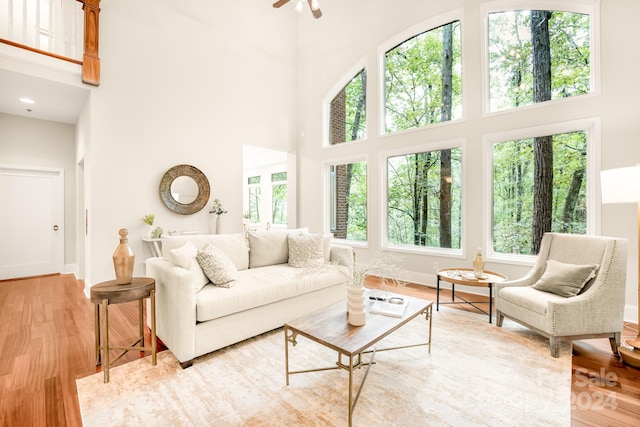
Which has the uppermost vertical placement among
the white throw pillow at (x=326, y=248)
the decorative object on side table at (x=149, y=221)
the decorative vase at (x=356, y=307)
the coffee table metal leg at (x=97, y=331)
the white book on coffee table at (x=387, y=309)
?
the decorative object on side table at (x=149, y=221)

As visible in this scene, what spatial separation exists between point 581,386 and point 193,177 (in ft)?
17.6

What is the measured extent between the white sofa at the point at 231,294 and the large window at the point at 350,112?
3.20 meters

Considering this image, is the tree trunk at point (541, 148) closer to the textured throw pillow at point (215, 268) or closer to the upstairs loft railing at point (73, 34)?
the textured throw pillow at point (215, 268)

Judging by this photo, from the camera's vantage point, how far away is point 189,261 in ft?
8.19

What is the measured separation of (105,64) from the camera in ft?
13.8

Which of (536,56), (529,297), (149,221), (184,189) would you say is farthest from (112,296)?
(536,56)

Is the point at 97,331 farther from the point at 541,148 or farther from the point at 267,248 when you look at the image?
the point at 541,148

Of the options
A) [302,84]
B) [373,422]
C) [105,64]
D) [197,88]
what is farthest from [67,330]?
[302,84]

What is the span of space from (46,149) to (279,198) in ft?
17.6

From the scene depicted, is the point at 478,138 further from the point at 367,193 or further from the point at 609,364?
the point at 609,364

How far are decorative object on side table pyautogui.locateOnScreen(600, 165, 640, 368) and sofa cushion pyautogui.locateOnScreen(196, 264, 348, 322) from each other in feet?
7.52

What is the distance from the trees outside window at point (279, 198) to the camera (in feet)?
29.2

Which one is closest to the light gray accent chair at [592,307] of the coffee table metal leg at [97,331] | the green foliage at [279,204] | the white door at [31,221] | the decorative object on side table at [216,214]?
the coffee table metal leg at [97,331]

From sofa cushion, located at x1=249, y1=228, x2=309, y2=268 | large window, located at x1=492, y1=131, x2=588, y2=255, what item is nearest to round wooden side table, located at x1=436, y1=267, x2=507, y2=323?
large window, located at x1=492, y1=131, x2=588, y2=255
